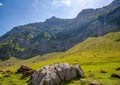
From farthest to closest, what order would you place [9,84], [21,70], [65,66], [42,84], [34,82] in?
1. [21,70]
2. [9,84]
3. [65,66]
4. [34,82]
5. [42,84]

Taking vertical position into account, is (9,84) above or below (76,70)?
below

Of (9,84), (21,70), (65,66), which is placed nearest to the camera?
(65,66)

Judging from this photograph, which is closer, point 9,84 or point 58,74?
Answer: point 58,74

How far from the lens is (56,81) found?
137 ft

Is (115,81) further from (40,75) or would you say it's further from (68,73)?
(40,75)

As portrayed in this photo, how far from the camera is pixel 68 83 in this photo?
4206cm

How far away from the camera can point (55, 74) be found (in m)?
42.4

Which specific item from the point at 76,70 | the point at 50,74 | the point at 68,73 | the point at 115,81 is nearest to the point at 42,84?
the point at 50,74

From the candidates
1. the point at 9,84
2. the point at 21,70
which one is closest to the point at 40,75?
the point at 9,84

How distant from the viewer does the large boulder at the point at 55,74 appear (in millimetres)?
41000

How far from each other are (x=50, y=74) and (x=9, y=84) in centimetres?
1496

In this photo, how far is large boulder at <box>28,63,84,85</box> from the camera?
4100cm

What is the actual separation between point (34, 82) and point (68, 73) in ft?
24.3

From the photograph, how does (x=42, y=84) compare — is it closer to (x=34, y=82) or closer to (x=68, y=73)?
(x=34, y=82)
